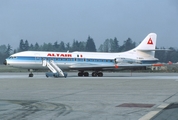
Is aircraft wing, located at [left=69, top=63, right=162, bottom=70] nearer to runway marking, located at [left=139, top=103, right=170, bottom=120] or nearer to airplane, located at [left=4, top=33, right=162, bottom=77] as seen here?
airplane, located at [left=4, top=33, right=162, bottom=77]

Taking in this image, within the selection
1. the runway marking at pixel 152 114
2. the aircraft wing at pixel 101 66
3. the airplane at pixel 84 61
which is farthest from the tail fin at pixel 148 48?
the runway marking at pixel 152 114

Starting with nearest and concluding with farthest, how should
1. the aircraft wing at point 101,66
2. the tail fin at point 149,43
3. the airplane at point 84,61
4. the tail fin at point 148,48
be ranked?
the airplane at point 84,61 → the aircraft wing at point 101,66 → the tail fin at point 148,48 → the tail fin at point 149,43

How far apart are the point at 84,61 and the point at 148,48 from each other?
9.26m

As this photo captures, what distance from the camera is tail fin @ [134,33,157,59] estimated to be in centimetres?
5009

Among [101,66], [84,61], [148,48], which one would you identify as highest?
[148,48]

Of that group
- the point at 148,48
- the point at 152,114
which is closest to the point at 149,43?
the point at 148,48

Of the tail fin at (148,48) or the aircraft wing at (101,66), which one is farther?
the tail fin at (148,48)

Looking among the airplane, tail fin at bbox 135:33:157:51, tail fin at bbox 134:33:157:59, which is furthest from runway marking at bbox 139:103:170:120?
tail fin at bbox 135:33:157:51

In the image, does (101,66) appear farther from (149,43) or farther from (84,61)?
(149,43)

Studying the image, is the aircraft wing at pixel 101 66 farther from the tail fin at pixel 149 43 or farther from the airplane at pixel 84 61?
the tail fin at pixel 149 43

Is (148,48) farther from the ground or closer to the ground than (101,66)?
farther from the ground

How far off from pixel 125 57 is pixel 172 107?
3564cm

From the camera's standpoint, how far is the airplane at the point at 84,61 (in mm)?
44906

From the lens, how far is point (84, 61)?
47.7m
